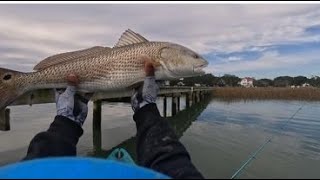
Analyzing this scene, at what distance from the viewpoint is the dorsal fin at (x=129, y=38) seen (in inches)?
138

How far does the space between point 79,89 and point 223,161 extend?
9.11m

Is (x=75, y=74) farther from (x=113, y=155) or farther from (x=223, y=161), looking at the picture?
(x=223, y=161)

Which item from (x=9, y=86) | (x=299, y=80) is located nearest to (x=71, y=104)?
(x=9, y=86)

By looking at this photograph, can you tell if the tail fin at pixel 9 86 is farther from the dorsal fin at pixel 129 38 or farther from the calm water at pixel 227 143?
the calm water at pixel 227 143

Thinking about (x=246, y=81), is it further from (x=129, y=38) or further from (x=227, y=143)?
(x=129, y=38)

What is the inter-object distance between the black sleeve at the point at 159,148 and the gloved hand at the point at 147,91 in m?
0.05

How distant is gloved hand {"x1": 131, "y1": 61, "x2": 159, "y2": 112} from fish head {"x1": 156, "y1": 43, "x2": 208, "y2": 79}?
9cm

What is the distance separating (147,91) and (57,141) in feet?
2.75

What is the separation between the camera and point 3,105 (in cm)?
348

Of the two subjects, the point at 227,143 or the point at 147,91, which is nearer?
the point at 147,91

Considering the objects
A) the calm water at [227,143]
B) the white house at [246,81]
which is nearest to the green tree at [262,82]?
the white house at [246,81]

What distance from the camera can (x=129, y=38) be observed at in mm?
3543

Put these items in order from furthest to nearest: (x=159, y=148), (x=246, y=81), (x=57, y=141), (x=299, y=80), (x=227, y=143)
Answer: (x=246, y=81) < (x=299, y=80) < (x=227, y=143) < (x=57, y=141) < (x=159, y=148)

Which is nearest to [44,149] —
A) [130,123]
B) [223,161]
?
[223,161]
